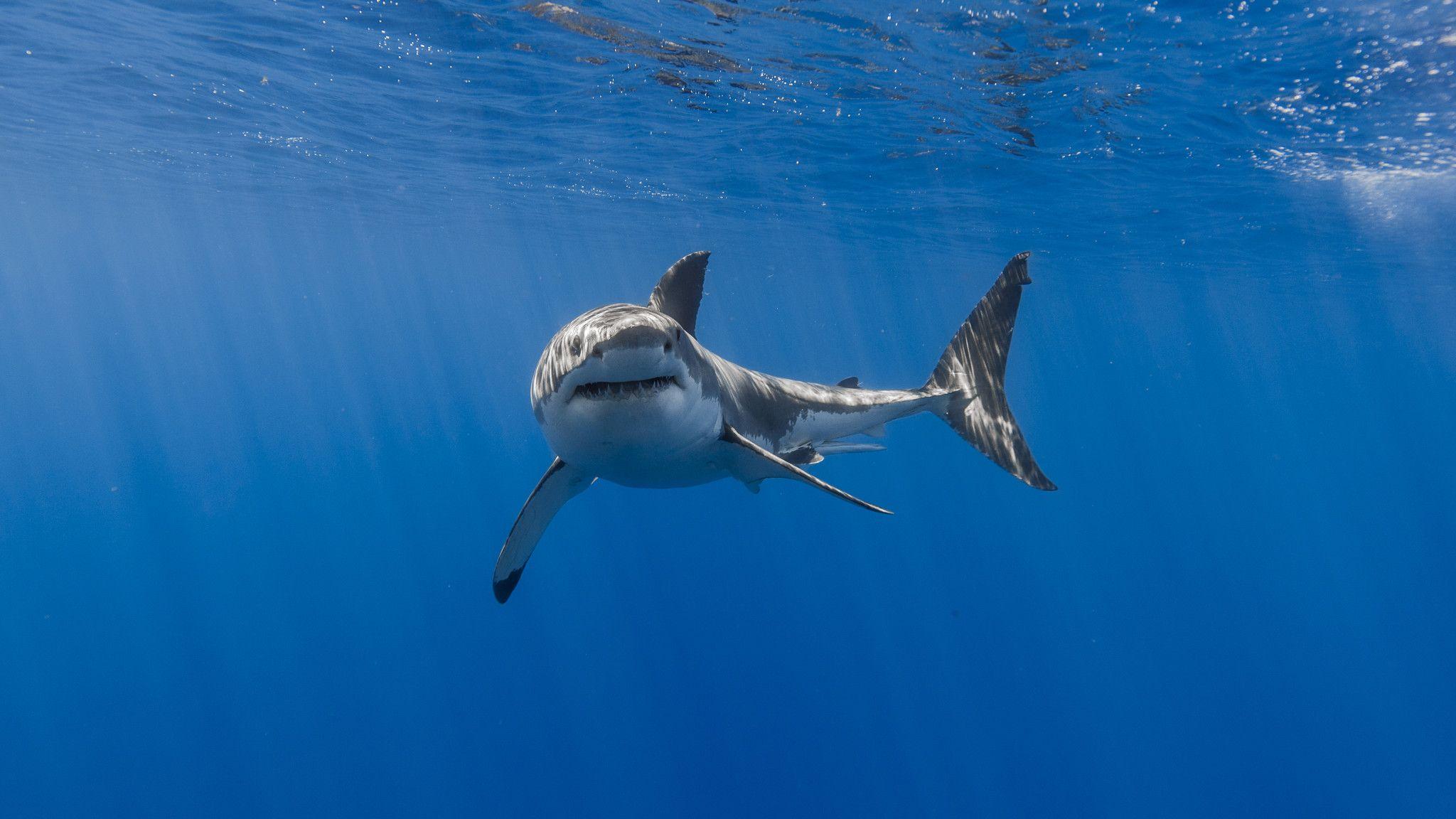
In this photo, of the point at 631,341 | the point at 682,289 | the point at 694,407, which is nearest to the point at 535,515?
the point at 682,289

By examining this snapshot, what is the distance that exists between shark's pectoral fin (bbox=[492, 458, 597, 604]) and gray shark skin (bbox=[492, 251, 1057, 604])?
0.01 m

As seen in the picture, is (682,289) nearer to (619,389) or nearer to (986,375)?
(619,389)

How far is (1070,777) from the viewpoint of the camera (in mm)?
19234

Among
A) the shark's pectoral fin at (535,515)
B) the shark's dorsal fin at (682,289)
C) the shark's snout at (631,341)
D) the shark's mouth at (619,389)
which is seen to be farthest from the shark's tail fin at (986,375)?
the shark's snout at (631,341)

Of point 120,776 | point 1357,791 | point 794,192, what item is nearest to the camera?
point 120,776

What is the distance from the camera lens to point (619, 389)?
11.7 ft

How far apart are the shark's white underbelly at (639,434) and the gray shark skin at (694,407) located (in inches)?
0.4

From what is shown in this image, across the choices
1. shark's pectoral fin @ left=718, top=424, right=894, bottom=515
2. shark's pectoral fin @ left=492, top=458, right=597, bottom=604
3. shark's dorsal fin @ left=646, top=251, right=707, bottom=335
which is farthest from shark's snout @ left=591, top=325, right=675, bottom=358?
shark's dorsal fin @ left=646, top=251, right=707, bottom=335

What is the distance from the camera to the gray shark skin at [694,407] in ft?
11.6

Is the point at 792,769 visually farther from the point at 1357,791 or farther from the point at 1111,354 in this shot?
the point at 1111,354

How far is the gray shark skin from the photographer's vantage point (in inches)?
139

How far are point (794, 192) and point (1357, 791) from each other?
25.0m

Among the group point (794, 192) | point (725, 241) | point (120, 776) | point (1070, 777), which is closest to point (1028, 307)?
point (725, 241)

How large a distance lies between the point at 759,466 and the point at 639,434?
1.29 m
